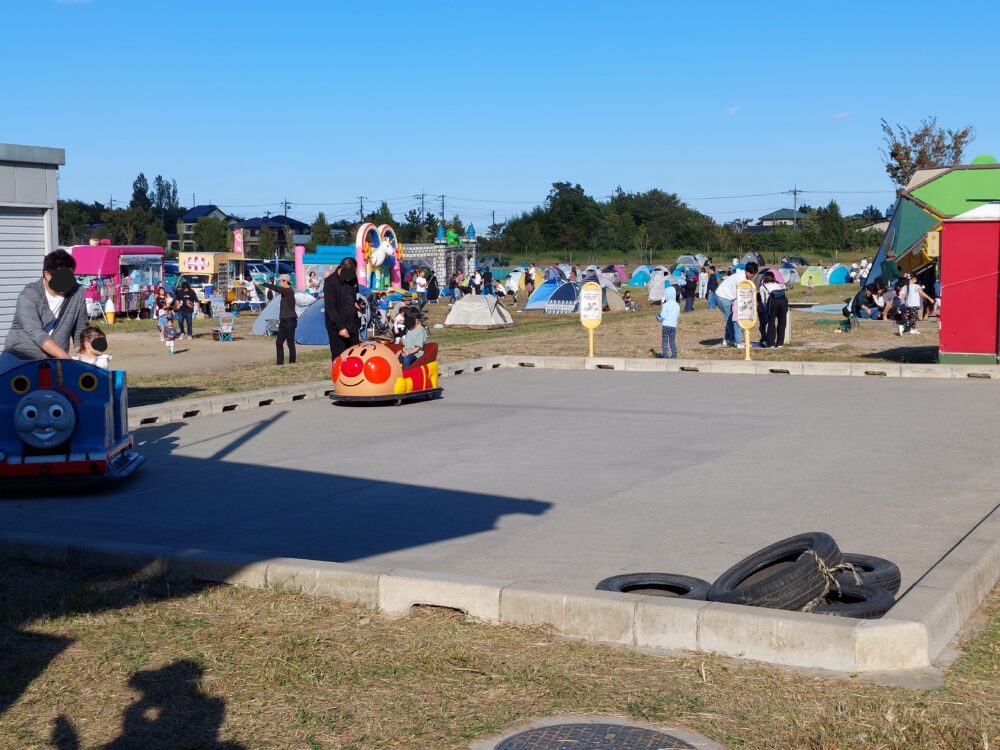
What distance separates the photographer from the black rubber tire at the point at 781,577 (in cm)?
550

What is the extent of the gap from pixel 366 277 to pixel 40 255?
28.7m

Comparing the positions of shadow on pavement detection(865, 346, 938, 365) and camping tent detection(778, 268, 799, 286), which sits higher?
camping tent detection(778, 268, 799, 286)

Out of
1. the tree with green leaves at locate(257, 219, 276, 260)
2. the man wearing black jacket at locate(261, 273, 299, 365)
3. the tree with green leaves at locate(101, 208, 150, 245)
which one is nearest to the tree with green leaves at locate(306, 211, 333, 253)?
the tree with green leaves at locate(257, 219, 276, 260)

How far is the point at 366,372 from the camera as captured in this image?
563 inches

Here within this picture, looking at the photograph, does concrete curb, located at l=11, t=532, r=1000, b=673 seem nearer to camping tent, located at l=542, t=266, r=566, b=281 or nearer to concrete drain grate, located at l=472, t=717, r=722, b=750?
concrete drain grate, located at l=472, t=717, r=722, b=750

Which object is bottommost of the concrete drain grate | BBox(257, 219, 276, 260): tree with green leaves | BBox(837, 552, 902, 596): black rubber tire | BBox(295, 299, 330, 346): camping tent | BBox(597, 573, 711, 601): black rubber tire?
the concrete drain grate

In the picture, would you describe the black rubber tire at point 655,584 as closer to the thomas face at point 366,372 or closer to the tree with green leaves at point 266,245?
the thomas face at point 366,372

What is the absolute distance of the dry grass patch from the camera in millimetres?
4289

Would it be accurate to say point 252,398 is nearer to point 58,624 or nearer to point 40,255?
point 40,255

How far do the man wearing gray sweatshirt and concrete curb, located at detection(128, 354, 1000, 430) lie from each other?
3490 mm

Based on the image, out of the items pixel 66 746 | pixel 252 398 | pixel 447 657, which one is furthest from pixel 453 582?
pixel 252 398

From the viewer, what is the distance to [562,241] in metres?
108

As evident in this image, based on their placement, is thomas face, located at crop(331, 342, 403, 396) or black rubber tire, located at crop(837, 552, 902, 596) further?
thomas face, located at crop(331, 342, 403, 396)

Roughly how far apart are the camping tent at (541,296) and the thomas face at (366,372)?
86.9 ft
